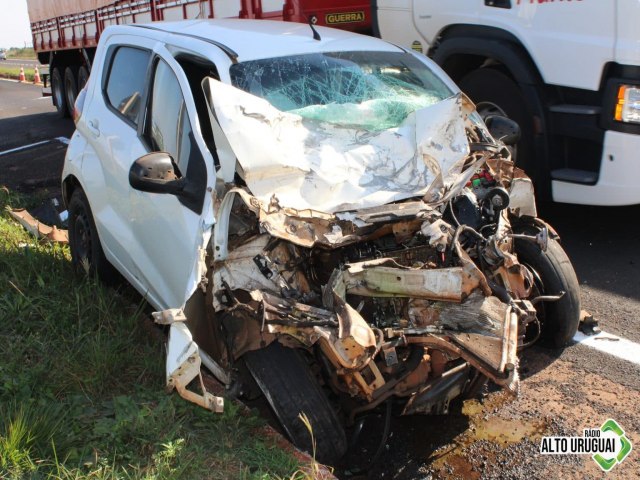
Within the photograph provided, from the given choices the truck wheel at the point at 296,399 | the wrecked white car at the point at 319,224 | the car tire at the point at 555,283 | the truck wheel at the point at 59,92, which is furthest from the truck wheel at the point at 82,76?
the truck wheel at the point at 296,399

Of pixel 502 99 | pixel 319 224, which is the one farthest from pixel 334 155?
pixel 502 99

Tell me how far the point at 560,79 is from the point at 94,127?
3.35 meters

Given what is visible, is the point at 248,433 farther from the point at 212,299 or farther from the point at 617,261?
the point at 617,261

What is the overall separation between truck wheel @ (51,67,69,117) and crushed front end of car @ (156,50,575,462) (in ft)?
39.3

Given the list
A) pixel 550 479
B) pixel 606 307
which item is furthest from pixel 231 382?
pixel 606 307

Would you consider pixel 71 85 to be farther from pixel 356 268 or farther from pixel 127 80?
pixel 356 268

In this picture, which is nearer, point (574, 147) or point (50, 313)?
point (50, 313)

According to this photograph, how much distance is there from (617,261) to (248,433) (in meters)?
3.23

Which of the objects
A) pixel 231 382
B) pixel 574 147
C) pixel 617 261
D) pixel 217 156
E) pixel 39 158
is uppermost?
pixel 217 156

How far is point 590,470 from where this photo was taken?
2.98 metres

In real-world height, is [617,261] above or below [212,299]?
below

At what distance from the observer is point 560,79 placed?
16.6ft

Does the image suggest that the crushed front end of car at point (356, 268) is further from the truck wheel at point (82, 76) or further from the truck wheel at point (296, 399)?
the truck wheel at point (82, 76)

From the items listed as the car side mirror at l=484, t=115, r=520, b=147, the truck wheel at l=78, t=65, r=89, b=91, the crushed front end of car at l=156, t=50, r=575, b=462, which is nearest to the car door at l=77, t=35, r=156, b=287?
the crushed front end of car at l=156, t=50, r=575, b=462
